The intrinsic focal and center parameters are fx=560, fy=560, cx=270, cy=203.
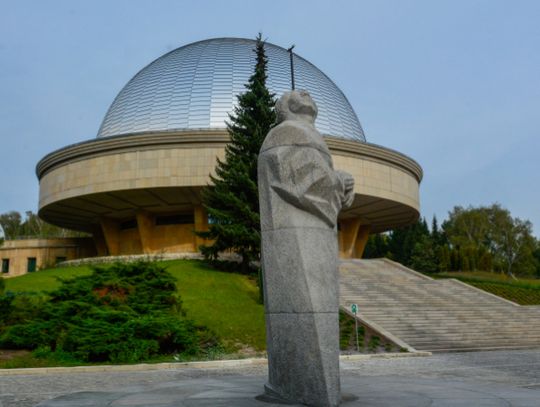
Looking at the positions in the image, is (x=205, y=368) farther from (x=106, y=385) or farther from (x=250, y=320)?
(x=250, y=320)

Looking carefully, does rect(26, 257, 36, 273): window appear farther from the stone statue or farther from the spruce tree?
the stone statue

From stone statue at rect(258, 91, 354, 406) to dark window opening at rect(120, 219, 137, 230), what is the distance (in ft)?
116

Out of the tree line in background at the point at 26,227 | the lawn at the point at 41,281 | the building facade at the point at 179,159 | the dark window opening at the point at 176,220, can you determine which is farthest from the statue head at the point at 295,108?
the tree line in background at the point at 26,227

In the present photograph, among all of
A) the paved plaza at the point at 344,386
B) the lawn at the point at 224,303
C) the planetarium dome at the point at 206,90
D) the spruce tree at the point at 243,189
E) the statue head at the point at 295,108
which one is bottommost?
the paved plaza at the point at 344,386

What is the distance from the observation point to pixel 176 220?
38500 millimetres

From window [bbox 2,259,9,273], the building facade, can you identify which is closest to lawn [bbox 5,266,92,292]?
the building facade

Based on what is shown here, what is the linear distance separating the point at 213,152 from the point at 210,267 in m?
7.45

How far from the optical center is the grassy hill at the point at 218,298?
17320 mm

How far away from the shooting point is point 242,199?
26.5 m

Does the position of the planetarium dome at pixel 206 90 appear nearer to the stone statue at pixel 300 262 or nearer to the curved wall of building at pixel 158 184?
the curved wall of building at pixel 158 184

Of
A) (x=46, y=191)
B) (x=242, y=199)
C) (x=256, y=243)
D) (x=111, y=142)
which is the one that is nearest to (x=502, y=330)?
(x=256, y=243)

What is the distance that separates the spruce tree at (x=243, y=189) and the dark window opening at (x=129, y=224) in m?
13.4

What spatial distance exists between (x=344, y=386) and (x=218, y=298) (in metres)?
15.3

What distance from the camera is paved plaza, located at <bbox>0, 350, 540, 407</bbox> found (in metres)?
5.64
